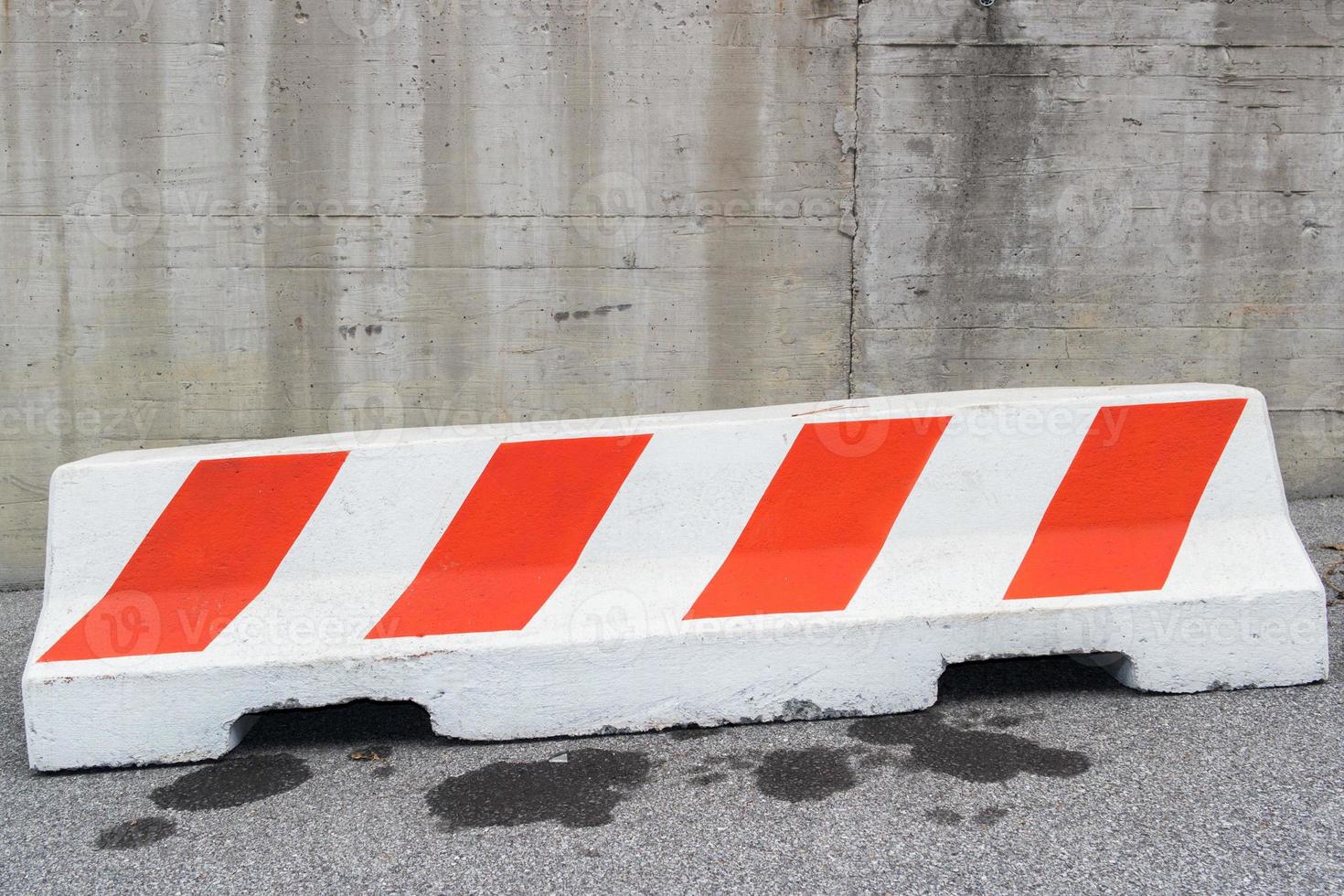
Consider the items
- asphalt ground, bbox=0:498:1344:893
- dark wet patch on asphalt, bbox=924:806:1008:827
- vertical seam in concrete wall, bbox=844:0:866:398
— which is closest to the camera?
asphalt ground, bbox=0:498:1344:893

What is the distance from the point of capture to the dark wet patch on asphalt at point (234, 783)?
2.52 m

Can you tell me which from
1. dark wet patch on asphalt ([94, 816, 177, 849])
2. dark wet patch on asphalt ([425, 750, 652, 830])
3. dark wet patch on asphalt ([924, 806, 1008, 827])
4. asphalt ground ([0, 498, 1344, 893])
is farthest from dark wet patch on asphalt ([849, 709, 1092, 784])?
dark wet patch on asphalt ([94, 816, 177, 849])

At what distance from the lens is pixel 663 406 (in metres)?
5.17

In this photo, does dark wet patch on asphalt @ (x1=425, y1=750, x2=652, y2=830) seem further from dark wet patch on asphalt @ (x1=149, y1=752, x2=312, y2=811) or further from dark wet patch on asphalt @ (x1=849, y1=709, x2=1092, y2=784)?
dark wet patch on asphalt @ (x1=849, y1=709, x2=1092, y2=784)

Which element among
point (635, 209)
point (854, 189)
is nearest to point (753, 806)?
point (635, 209)

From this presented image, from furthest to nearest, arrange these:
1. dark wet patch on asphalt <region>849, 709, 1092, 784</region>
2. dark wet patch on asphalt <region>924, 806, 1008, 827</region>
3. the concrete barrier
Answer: the concrete barrier, dark wet patch on asphalt <region>849, 709, 1092, 784</region>, dark wet patch on asphalt <region>924, 806, 1008, 827</region>

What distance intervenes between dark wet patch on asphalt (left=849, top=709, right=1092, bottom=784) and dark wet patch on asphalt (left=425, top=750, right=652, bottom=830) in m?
0.69

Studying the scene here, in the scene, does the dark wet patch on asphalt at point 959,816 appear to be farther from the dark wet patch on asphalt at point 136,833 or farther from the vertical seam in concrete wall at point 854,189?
the vertical seam in concrete wall at point 854,189

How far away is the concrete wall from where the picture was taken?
4840mm

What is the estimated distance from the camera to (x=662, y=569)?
2941 mm

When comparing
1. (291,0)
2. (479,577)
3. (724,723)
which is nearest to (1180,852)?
(724,723)

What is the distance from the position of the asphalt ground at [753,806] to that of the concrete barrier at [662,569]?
143 mm

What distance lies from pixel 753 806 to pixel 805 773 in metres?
0.22

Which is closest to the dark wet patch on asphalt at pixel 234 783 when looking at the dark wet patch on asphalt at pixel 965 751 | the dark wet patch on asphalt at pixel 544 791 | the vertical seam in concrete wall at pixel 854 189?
the dark wet patch on asphalt at pixel 544 791
